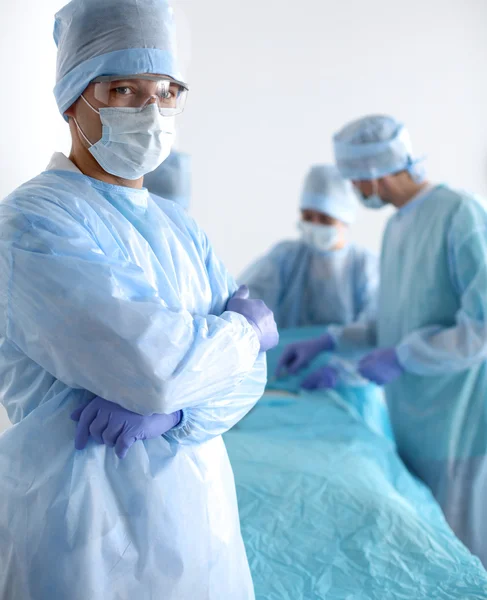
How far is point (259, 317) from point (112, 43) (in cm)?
52

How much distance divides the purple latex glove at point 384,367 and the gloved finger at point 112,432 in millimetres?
1476

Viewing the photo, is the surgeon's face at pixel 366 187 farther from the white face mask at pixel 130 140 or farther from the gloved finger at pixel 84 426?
the gloved finger at pixel 84 426

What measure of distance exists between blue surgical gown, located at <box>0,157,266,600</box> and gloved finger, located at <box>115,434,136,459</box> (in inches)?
1.6

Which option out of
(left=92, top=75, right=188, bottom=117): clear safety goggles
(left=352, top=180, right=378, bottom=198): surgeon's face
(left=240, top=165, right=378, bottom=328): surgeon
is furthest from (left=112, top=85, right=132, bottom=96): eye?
(left=240, top=165, right=378, bottom=328): surgeon

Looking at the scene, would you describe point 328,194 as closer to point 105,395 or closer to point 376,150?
point 376,150

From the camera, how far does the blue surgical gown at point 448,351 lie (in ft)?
7.09

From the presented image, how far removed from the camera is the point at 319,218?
3.11m

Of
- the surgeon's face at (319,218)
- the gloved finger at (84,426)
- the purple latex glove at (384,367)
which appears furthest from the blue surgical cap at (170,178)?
the gloved finger at (84,426)

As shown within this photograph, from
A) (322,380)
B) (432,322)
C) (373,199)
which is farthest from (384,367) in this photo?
(373,199)

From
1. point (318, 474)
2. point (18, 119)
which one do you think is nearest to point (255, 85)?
point (18, 119)

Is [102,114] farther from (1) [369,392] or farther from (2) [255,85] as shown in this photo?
(2) [255,85]

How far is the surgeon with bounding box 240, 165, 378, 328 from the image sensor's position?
10.0ft

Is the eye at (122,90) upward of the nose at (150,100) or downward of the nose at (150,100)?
upward

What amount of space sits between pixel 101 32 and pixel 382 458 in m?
1.50
